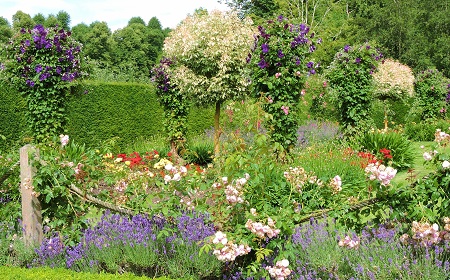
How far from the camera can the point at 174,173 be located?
151 inches

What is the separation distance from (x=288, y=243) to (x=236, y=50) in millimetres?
7971

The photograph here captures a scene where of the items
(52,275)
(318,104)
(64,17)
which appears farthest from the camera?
(64,17)

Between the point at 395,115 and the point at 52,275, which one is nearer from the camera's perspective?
the point at 52,275

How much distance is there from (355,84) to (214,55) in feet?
10.3

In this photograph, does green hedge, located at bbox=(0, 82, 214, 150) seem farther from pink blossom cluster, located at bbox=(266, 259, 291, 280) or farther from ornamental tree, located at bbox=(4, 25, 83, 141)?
pink blossom cluster, located at bbox=(266, 259, 291, 280)

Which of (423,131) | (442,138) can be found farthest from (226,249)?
(423,131)

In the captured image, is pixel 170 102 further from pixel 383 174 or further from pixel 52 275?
pixel 383 174

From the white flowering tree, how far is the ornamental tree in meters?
3.06

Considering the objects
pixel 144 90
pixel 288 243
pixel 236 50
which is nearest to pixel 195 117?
pixel 144 90

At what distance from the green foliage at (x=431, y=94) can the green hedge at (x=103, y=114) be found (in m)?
10.6

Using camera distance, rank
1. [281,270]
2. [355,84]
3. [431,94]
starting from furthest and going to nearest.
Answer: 1. [431,94]
2. [355,84]
3. [281,270]

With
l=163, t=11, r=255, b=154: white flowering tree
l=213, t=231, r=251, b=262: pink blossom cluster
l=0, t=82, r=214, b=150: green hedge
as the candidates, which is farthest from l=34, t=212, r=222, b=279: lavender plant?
l=163, t=11, r=255, b=154: white flowering tree

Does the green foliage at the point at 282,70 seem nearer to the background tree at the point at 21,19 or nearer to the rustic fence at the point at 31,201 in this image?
the rustic fence at the point at 31,201

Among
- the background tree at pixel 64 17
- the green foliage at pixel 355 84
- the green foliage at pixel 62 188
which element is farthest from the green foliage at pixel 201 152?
the background tree at pixel 64 17
